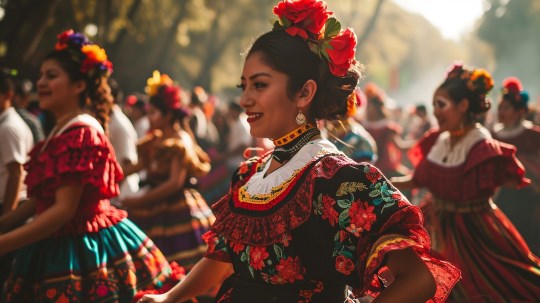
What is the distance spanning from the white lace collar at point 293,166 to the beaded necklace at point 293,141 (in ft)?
0.11

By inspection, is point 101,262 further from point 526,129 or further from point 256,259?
point 526,129

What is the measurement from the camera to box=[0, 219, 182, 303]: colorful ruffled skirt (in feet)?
12.0

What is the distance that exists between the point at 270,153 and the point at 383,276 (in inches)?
33.5

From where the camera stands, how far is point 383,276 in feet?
8.35

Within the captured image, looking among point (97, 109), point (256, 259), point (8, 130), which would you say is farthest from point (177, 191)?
point (256, 259)

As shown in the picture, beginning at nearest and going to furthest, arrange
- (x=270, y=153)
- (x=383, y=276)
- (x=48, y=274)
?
(x=383, y=276) < (x=270, y=153) < (x=48, y=274)

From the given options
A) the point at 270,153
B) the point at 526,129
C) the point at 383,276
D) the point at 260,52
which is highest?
the point at 260,52

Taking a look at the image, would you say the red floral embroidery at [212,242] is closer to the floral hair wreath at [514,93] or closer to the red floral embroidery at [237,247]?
the red floral embroidery at [237,247]

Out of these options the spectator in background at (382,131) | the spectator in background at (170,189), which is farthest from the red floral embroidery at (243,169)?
the spectator in background at (382,131)

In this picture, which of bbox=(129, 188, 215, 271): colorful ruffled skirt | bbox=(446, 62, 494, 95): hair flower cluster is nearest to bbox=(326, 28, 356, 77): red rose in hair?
bbox=(446, 62, 494, 95): hair flower cluster

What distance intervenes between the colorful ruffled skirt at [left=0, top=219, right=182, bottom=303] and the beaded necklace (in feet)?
4.72

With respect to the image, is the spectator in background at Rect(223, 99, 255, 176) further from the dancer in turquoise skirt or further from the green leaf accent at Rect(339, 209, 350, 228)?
the green leaf accent at Rect(339, 209, 350, 228)

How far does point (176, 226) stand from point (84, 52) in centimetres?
278

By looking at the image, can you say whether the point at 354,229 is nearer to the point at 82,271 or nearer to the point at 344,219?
the point at 344,219
